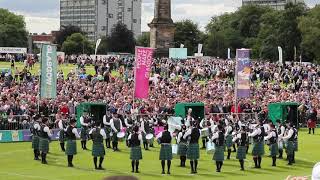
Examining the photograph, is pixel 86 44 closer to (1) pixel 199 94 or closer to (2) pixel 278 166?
(1) pixel 199 94

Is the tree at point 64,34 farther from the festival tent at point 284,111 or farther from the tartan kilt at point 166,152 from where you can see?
the tartan kilt at point 166,152

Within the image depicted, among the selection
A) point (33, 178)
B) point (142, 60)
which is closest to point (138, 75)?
point (142, 60)

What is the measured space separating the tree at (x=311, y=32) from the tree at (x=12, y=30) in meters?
64.7

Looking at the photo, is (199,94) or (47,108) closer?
(47,108)

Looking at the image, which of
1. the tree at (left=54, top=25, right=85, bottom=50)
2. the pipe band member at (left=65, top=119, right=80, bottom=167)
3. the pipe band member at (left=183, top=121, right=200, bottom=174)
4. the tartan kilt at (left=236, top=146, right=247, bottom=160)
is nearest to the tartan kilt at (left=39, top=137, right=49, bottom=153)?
the pipe band member at (left=65, top=119, right=80, bottom=167)

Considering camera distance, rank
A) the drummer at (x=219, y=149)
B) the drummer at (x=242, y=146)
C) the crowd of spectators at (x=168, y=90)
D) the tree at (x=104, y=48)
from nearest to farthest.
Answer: the drummer at (x=219, y=149) < the drummer at (x=242, y=146) < the crowd of spectators at (x=168, y=90) < the tree at (x=104, y=48)

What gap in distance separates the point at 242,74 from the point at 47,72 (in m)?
9.55

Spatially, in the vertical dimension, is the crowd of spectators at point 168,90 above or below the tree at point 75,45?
below

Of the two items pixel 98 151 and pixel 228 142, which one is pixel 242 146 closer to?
pixel 228 142

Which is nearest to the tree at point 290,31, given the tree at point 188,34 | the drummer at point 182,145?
the tree at point 188,34

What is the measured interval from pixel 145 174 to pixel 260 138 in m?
4.87

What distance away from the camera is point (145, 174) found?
23844 millimetres

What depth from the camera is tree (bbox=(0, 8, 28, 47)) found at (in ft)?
468

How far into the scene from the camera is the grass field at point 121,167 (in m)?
23.4
